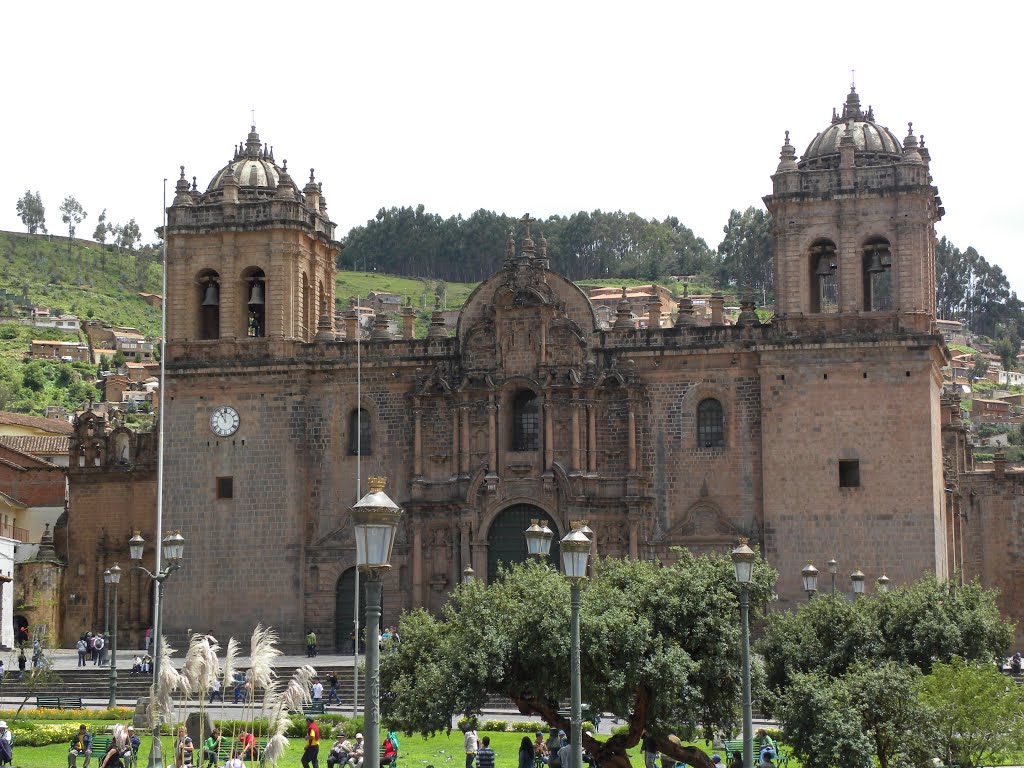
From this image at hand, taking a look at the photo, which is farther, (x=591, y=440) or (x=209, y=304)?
(x=209, y=304)

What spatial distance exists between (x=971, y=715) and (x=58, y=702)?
21.9 meters

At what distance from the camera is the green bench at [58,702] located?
38.0 m

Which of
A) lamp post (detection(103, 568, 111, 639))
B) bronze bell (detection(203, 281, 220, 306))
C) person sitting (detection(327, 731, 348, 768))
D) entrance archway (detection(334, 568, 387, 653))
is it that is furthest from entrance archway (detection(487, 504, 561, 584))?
person sitting (detection(327, 731, 348, 768))

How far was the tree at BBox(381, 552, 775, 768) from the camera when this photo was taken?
1090 inches

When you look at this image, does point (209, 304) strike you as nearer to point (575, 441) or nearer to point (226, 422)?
point (226, 422)

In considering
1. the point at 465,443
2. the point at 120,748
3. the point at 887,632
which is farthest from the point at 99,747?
the point at 465,443

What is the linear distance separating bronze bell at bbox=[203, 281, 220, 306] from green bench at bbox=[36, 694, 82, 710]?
14051 mm

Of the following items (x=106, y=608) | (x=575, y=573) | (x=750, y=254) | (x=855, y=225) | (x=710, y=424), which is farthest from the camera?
(x=750, y=254)

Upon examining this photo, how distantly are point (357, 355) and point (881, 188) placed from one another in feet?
52.5

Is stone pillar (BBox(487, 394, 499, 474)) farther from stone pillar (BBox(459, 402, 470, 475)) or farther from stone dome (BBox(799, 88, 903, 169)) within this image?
stone dome (BBox(799, 88, 903, 169))

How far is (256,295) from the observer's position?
4862 centimetres

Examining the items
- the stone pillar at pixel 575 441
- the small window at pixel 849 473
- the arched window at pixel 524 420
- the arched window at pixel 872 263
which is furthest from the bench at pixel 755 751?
the arched window at pixel 872 263

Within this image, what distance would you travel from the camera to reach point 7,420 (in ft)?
257

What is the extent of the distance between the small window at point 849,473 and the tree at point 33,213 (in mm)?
115917
